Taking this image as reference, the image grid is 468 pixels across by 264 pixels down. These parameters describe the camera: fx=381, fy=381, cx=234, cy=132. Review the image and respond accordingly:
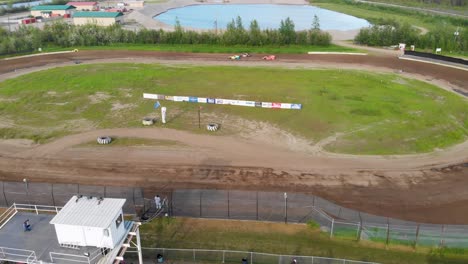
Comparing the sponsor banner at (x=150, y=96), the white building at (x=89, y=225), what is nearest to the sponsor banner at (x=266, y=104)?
the sponsor banner at (x=150, y=96)

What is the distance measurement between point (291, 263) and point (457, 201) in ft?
66.0

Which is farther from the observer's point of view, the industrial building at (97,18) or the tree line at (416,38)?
the industrial building at (97,18)

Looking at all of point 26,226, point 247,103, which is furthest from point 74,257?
point 247,103

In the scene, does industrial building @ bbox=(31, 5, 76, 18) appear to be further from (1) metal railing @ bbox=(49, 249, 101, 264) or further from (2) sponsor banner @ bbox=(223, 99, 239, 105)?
(1) metal railing @ bbox=(49, 249, 101, 264)

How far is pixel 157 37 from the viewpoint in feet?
365

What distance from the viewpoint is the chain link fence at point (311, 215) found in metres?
32.2

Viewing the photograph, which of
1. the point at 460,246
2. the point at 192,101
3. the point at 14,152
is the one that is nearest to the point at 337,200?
the point at 460,246

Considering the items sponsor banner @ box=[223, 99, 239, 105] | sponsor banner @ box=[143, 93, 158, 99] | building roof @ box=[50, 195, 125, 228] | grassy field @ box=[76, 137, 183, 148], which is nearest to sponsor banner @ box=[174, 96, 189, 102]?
sponsor banner @ box=[143, 93, 158, 99]

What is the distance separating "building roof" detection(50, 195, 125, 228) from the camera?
78.5ft

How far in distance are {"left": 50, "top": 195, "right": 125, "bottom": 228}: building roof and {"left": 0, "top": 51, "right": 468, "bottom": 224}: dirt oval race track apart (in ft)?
48.1

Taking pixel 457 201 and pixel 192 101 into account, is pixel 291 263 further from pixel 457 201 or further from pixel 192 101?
pixel 192 101

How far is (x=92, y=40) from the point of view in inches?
4279

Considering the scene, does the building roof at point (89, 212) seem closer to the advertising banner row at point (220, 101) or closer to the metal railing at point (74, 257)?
the metal railing at point (74, 257)

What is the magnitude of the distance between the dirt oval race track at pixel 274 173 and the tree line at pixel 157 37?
62.3 m
